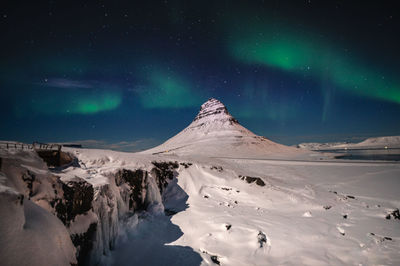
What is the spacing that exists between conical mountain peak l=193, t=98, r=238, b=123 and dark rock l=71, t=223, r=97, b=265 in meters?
131

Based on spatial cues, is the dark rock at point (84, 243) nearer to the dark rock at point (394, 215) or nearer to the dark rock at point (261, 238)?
the dark rock at point (261, 238)

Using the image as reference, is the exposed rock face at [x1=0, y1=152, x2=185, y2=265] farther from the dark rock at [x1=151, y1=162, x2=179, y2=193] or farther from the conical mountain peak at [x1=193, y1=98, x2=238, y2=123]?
the conical mountain peak at [x1=193, y1=98, x2=238, y2=123]

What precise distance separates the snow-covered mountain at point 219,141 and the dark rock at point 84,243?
57855 mm

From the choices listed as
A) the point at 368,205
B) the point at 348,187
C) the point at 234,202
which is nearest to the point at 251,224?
the point at 234,202

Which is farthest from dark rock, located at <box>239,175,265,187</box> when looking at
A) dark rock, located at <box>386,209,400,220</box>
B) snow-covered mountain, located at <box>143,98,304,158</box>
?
snow-covered mountain, located at <box>143,98,304,158</box>

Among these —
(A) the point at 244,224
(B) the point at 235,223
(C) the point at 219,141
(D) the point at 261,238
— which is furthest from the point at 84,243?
(C) the point at 219,141

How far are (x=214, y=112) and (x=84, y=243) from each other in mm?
150084

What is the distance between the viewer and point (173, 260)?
575 cm

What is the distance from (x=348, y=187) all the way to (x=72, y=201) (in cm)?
2267

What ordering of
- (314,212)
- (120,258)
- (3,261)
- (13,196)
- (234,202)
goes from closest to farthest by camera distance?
(3,261) → (13,196) → (120,258) → (314,212) → (234,202)

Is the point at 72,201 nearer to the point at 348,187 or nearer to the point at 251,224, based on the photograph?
the point at 251,224

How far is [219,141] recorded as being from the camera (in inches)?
3777

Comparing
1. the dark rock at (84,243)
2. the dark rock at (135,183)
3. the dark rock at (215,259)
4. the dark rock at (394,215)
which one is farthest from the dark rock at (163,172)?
the dark rock at (394,215)

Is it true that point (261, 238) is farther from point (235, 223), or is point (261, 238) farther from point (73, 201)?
point (73, 201)
